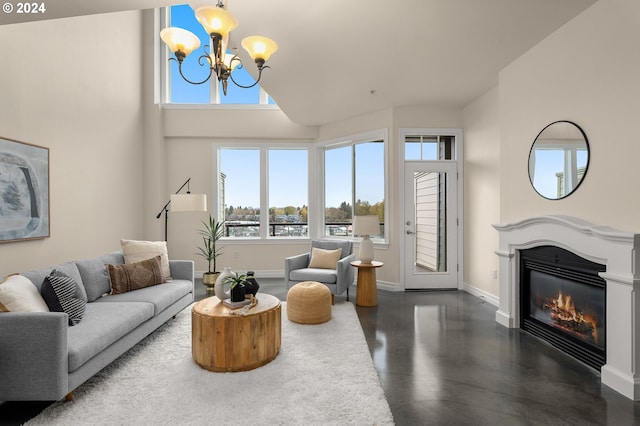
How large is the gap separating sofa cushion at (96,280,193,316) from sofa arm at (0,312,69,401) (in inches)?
42.8

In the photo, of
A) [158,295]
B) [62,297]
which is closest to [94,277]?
[158,295]

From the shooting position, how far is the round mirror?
8.89 feet

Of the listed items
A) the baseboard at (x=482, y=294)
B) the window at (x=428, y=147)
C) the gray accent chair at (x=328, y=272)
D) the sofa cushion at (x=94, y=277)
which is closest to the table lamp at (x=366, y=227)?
the gray accent chair at (x=328, y=272)

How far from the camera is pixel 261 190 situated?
6.30 metres

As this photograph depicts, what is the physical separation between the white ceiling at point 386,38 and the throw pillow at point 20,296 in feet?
6.00

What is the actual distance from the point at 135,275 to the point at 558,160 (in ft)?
14.0

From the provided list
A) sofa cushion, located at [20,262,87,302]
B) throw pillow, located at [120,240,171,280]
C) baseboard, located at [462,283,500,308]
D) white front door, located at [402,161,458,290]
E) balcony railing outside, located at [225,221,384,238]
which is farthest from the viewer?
balcony railing outside, located at [225,221,384,238]

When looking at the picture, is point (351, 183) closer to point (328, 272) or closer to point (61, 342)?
point (328, 272)

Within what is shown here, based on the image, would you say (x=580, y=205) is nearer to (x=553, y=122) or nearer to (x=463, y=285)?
(x=553, y=122)

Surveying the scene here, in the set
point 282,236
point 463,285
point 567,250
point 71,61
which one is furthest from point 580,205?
point 71,61

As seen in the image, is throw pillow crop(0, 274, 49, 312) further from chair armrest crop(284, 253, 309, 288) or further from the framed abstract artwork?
chair armrest crop(284, 253, 309, 288)

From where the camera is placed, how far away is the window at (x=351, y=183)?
17.9ft

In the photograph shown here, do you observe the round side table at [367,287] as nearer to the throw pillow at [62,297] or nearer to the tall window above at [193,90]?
the throw pillow at [62,297]

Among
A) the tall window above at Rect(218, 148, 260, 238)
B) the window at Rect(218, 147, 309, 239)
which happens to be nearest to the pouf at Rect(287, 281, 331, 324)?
the window at Rect(218, 147, 309, 239)
